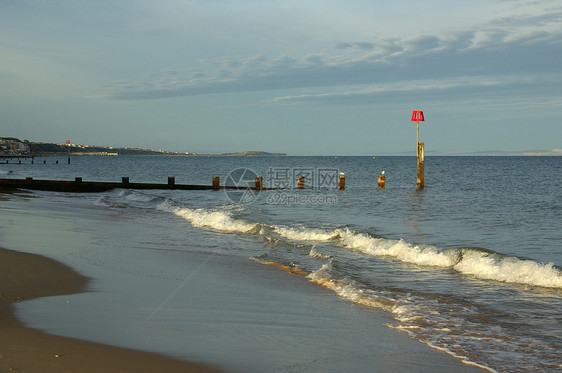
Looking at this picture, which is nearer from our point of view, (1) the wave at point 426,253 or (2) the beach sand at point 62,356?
(2) the beach sand at point 62,356

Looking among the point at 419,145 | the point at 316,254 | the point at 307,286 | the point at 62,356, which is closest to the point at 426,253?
the point at 316,254

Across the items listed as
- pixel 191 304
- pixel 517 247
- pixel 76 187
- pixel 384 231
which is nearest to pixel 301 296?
pixel 191 304

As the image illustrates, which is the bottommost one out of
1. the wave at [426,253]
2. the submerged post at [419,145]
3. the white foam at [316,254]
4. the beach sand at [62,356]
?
the white foam at [316,254]

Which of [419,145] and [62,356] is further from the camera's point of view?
[419,145]

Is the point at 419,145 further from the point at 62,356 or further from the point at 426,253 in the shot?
the point at 62,356

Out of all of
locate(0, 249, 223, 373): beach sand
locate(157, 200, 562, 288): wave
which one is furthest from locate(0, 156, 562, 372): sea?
locate(0, 249, 223, 373): beach sand

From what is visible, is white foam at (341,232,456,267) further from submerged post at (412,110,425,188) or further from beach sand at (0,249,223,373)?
submerged post at (412,110,425,188)

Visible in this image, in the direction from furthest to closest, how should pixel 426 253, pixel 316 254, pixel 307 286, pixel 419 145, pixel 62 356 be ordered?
pixel 419 145
pixel 316 254
pixel 426 253
pixel 307 286
pixel 62 356

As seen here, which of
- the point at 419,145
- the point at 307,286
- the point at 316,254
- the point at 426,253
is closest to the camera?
the point at 307,286

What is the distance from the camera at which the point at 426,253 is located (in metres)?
11.6

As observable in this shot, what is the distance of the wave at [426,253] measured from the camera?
947 cm

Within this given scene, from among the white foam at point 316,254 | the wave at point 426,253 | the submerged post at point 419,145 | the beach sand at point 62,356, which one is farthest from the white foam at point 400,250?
the submerged post at point 419,145

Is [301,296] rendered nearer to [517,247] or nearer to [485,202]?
[517,247]

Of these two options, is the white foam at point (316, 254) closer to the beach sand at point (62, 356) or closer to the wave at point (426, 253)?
the wave at point (426, 253)
